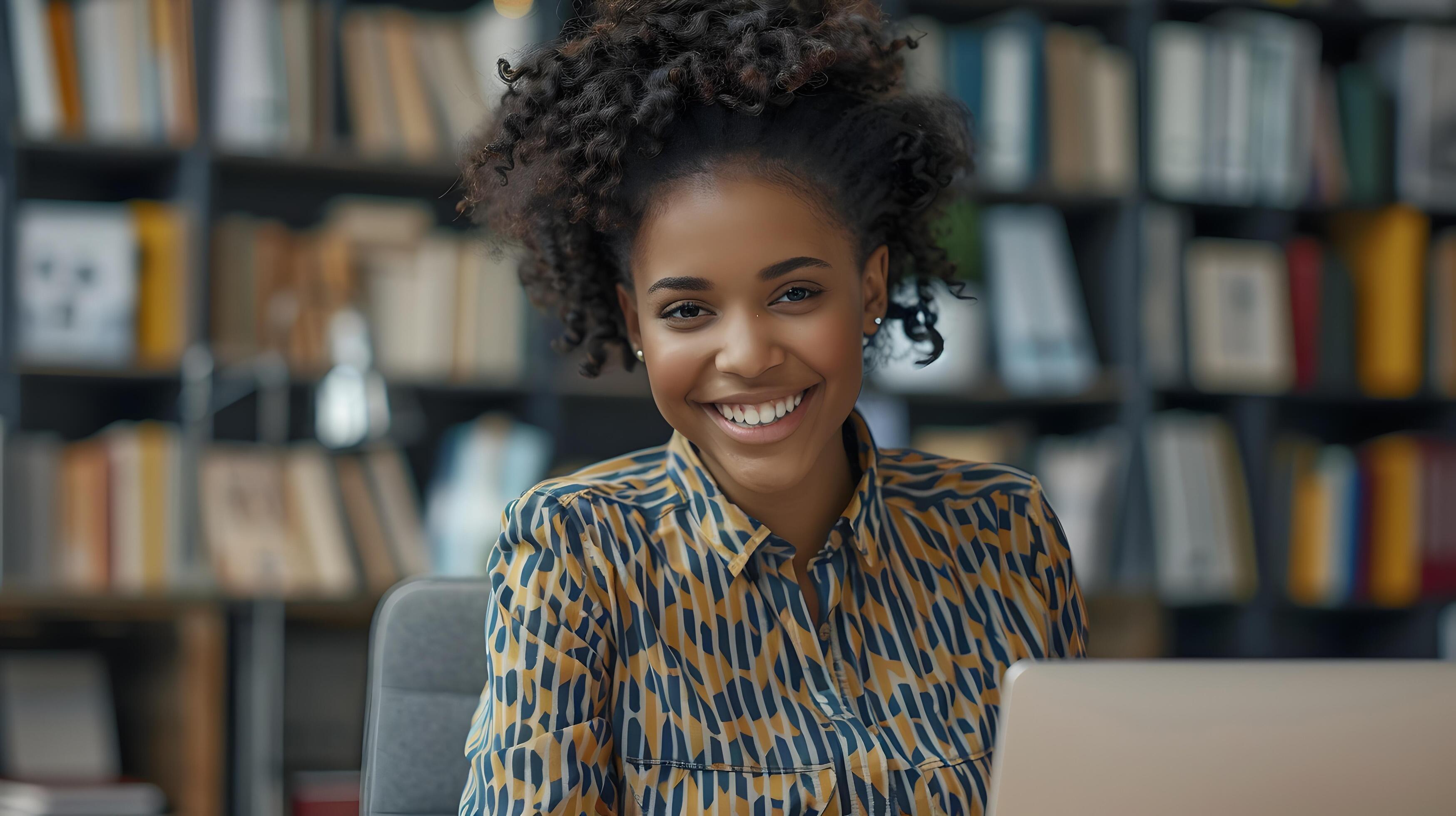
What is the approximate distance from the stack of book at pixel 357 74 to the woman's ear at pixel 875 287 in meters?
1.45

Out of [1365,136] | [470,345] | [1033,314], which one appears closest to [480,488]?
[470,345]

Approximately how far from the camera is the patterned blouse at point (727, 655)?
38.6 inches

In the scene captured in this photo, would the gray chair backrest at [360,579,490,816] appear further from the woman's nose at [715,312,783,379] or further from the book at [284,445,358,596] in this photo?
the book at [284,445,358,596]

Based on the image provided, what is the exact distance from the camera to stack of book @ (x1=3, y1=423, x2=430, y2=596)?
2.38 meters

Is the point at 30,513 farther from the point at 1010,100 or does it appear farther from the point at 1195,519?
the point at 1195,519

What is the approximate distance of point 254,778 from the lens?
2402 mm

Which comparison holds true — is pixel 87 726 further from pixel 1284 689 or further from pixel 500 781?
pixel 1284 689

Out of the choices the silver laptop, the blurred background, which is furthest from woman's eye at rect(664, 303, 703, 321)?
the blurred background

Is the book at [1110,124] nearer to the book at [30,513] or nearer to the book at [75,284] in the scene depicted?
the book at [75,284]

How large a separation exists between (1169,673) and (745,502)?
0.48m

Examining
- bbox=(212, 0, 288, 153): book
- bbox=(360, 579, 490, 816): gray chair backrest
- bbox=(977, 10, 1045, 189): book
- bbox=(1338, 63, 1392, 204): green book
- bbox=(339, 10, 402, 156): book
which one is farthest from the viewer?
bbox=(1338, 63, 1392, 204): green book

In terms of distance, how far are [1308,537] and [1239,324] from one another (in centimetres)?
47

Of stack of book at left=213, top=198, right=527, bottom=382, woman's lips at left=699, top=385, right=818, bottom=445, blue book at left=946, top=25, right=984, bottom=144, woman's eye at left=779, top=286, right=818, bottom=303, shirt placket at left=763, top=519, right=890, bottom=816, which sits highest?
blue book at left=946, top=25, right=984, bottom=144

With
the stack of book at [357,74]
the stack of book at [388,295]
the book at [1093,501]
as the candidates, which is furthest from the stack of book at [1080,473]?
the stack of book at [357,74]
